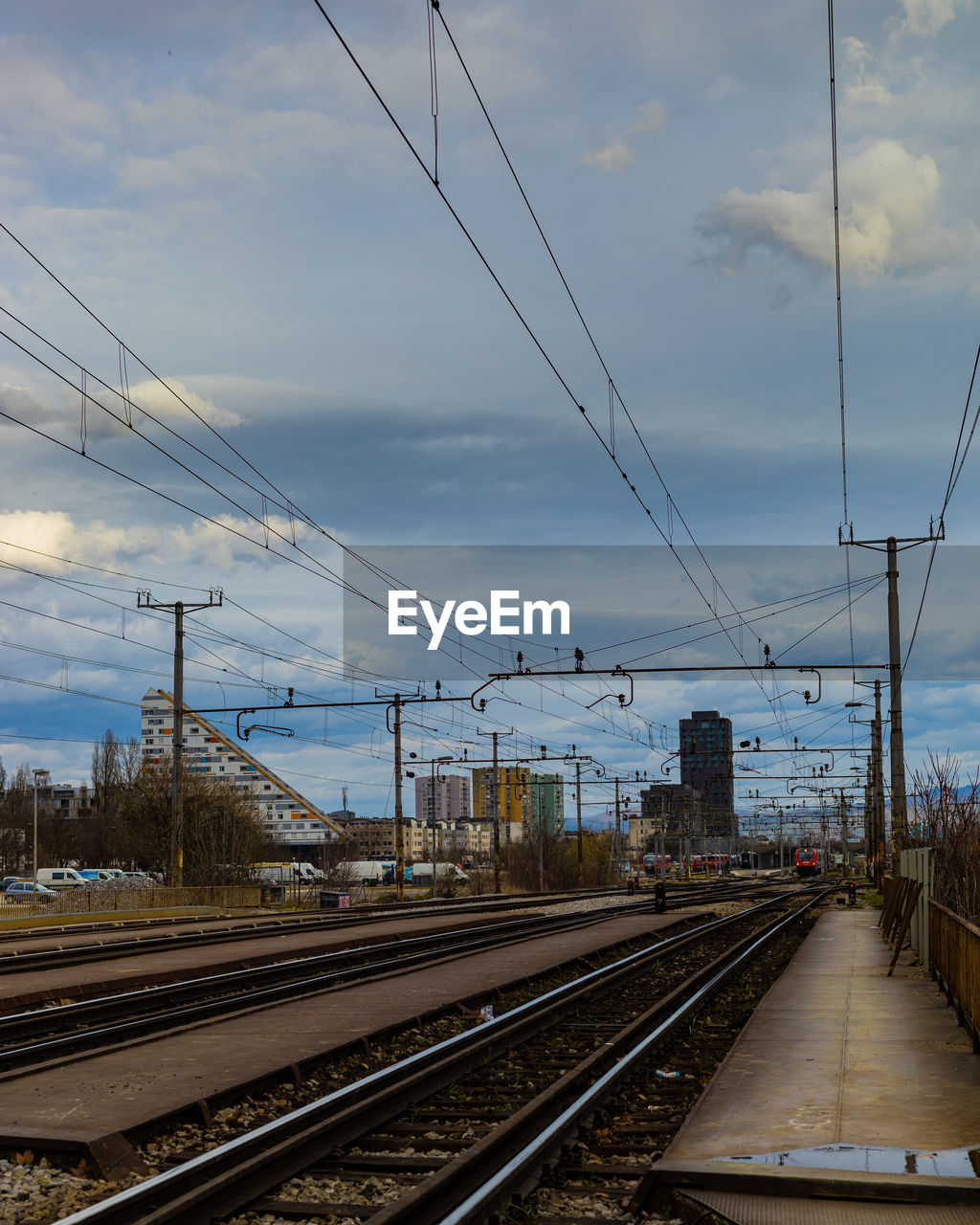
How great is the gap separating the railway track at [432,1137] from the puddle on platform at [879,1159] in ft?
4.93

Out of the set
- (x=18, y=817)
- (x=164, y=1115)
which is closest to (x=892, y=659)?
(x=164, y=1115)

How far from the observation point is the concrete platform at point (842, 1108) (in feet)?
24.2

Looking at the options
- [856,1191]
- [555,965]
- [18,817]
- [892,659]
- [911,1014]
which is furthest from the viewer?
[18,817]

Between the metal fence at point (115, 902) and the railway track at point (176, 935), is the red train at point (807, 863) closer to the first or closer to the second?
the railway track at point (176, 935)

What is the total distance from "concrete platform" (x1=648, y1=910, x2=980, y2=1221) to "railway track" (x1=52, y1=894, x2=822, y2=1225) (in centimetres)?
97

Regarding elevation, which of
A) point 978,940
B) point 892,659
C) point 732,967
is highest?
point 892,659

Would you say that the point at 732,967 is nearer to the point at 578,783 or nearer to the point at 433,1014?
the point at 433,1014

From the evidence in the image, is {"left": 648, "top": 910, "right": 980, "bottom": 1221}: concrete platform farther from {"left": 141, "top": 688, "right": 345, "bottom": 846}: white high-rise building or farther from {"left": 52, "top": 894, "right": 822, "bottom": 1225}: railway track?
{"left": 141, "top": 688, "right": 345, "bottom": 846}: white high-rise building

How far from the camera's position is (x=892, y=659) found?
3578 centimetres

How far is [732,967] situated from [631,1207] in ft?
49.0

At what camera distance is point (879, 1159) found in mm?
7980

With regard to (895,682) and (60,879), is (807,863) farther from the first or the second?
(895,682)

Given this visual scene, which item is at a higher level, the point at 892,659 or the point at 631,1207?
the point at 892,659

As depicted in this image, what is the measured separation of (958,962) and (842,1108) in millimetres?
4835
